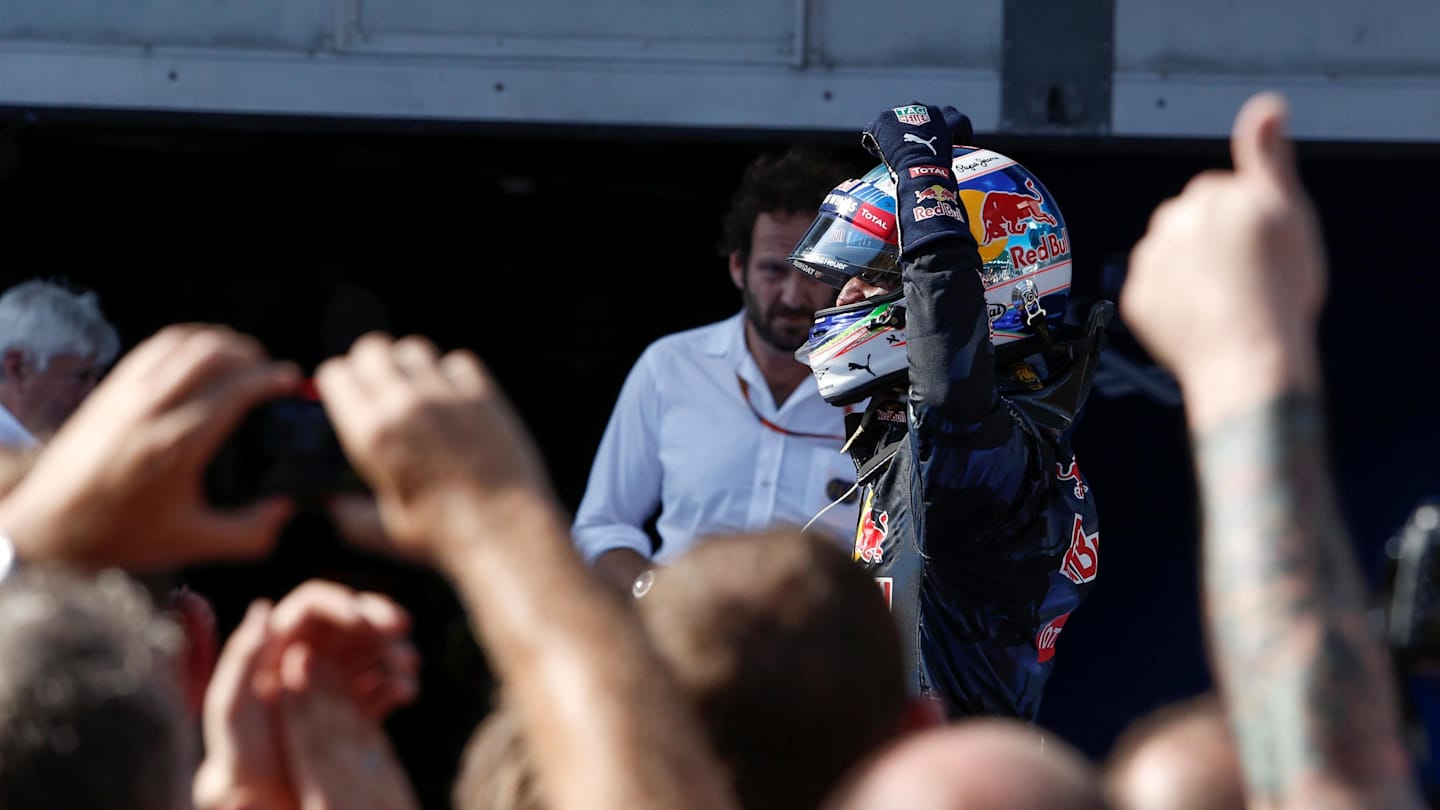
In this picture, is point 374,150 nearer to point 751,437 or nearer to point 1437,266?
point 751,437

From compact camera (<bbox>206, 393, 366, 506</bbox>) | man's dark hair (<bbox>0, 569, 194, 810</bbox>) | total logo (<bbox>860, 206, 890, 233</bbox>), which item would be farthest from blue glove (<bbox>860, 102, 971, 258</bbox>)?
man's dark hair (<bbox>0, 569, 194, 810</bbox>)

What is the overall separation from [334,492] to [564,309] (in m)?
3.95

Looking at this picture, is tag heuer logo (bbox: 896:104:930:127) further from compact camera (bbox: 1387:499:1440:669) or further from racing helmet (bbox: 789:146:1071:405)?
compact camera (bbox: 1387:499:1440:669)

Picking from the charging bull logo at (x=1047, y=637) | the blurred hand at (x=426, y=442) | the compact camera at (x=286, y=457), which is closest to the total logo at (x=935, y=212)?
the charging bull logo at (x=1047, y=637)

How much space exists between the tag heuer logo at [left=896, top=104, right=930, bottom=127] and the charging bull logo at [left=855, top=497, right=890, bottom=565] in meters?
0.65

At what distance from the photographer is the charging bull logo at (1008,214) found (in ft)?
9.89

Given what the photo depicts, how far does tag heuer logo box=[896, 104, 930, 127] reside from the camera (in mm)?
2879

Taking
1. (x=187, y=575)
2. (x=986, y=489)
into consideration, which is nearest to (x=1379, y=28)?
(x=986, y=489)

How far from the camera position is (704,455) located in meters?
4.20

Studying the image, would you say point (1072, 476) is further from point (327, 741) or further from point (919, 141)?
point (327, 741)

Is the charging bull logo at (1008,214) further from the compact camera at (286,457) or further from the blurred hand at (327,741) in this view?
the blurred hand at (327,741)

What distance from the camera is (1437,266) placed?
15.9ft

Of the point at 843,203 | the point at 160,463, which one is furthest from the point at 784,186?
the point at 160,463

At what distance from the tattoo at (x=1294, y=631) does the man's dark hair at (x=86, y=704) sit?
0.76 metres
